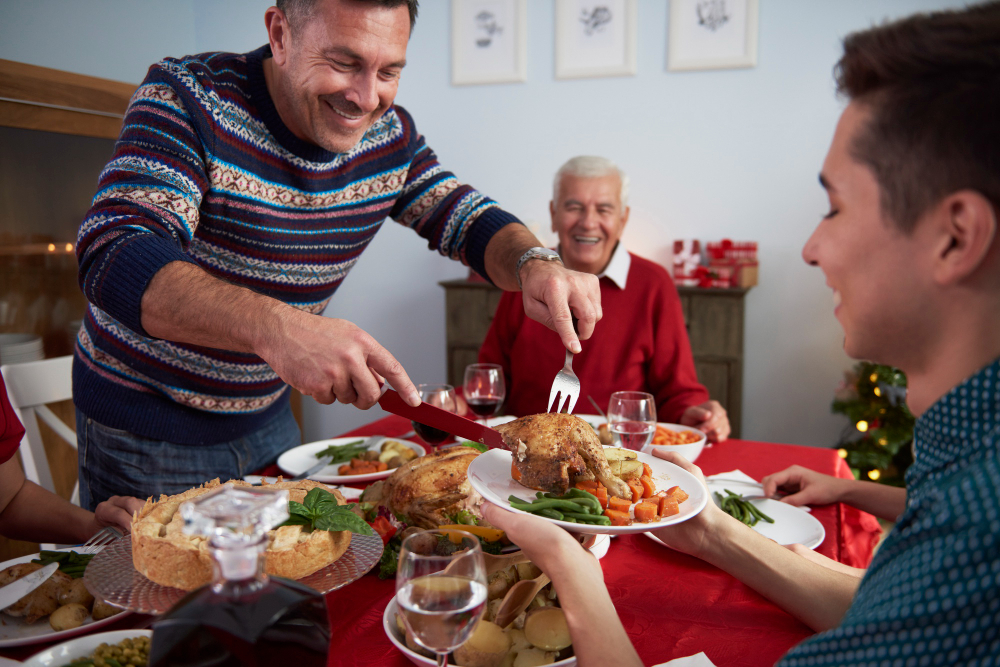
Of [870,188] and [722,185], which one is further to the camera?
[722,185]

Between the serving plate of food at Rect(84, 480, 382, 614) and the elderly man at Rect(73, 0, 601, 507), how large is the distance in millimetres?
411

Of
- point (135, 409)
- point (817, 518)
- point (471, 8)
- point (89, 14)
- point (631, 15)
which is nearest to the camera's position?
point (817, 518)

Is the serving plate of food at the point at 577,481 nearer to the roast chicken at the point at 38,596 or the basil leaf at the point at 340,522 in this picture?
the basil leaf at the point at 340,522

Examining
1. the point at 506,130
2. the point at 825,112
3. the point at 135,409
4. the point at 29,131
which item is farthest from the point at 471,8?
the point at 135,409

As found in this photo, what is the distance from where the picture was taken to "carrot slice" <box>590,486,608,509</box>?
1252mm

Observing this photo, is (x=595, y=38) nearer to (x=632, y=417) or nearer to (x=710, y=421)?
(x=710, y=421)

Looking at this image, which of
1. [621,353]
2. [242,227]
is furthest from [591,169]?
[242,227]

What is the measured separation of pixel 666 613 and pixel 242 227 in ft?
4.79

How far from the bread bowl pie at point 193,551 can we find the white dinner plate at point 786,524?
755mm

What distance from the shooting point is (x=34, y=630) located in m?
1.09

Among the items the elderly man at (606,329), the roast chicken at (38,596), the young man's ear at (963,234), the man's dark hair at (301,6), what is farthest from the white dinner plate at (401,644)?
the elderly man at (606,329)

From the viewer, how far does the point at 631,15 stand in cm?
482

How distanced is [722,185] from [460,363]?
7.56ft

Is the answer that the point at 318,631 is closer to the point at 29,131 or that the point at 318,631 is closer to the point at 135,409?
the point at 135,409
